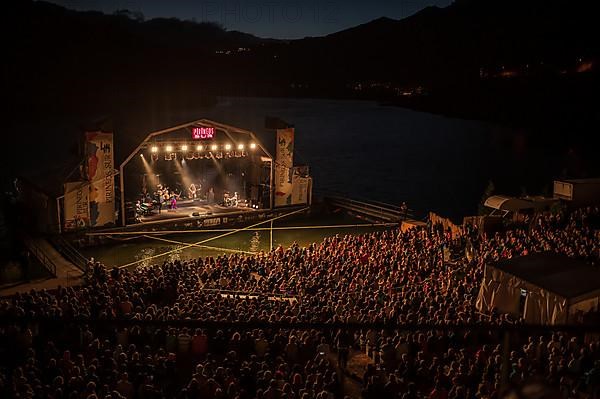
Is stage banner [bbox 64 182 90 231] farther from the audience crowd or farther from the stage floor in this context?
the audience crowd

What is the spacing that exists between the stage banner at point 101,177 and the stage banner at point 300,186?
32.3 feet

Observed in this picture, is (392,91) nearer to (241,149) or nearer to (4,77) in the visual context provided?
(4,77)

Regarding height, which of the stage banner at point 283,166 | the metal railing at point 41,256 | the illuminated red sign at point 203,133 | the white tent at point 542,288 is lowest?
the metal railing at point 41,256

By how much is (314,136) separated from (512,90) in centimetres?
5778


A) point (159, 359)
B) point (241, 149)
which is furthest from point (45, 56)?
point (159, 359)

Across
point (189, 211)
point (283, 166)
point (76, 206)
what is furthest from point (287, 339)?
point (283, 166)

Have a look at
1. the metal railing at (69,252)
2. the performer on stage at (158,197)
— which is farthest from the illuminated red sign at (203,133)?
the metal railing at (69,252)

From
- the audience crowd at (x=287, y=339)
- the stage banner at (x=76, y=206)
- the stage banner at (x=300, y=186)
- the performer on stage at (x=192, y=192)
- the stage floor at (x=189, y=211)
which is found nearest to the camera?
the audience crowd at (x=287, y=339)

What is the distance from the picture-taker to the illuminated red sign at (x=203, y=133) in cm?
2845

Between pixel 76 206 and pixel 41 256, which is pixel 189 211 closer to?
pixel 76 206

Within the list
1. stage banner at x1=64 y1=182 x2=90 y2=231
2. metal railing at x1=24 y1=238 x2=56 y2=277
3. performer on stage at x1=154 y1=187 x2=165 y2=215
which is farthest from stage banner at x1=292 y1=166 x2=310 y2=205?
metal railing at x1=24 y1=238 x2=56 y2=277

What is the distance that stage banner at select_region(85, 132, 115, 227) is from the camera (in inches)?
985

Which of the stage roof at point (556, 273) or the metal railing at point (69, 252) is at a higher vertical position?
the stage roof at point (556, 273)

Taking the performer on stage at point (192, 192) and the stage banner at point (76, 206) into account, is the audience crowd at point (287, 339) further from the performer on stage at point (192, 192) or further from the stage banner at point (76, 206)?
the performer on stage at point (192, 192)
